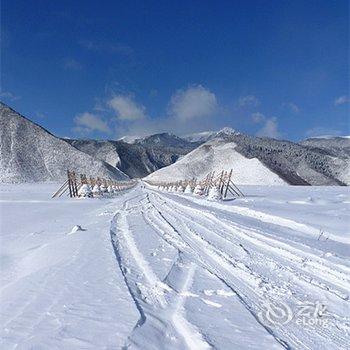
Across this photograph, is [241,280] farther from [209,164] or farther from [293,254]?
[209,164]

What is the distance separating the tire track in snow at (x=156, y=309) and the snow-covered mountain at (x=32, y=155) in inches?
4098

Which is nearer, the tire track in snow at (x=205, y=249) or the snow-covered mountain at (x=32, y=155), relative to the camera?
the tire track in snow at (x=205, y=249)

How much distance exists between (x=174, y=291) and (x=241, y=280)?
1.15 metres

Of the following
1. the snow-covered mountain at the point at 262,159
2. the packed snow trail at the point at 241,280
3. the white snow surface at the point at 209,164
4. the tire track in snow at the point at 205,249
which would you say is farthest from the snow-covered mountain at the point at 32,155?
the packed snow trail at the point at 241,280

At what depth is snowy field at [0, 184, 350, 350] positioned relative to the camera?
3.87 m

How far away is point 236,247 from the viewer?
28.4 feet

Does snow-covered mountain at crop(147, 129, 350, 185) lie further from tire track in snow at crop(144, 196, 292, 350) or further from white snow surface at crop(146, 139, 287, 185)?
tire track in snow at crop(144, 196, 292, 350)

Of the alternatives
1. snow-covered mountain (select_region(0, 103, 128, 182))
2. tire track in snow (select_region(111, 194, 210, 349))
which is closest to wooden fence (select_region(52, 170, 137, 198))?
tire track in snow (select_region(111, 194, 210, 349))

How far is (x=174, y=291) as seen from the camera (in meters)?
5.30

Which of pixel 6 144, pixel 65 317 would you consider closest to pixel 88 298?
pixel 65 317

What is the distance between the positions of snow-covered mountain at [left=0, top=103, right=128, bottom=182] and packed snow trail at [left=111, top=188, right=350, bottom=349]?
101642 millimetres

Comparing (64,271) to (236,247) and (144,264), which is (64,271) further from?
(236,247)

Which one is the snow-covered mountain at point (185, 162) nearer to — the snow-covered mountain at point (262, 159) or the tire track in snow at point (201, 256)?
the snow-covered mountain at point (262, 159)

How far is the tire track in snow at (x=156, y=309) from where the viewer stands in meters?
3.71
